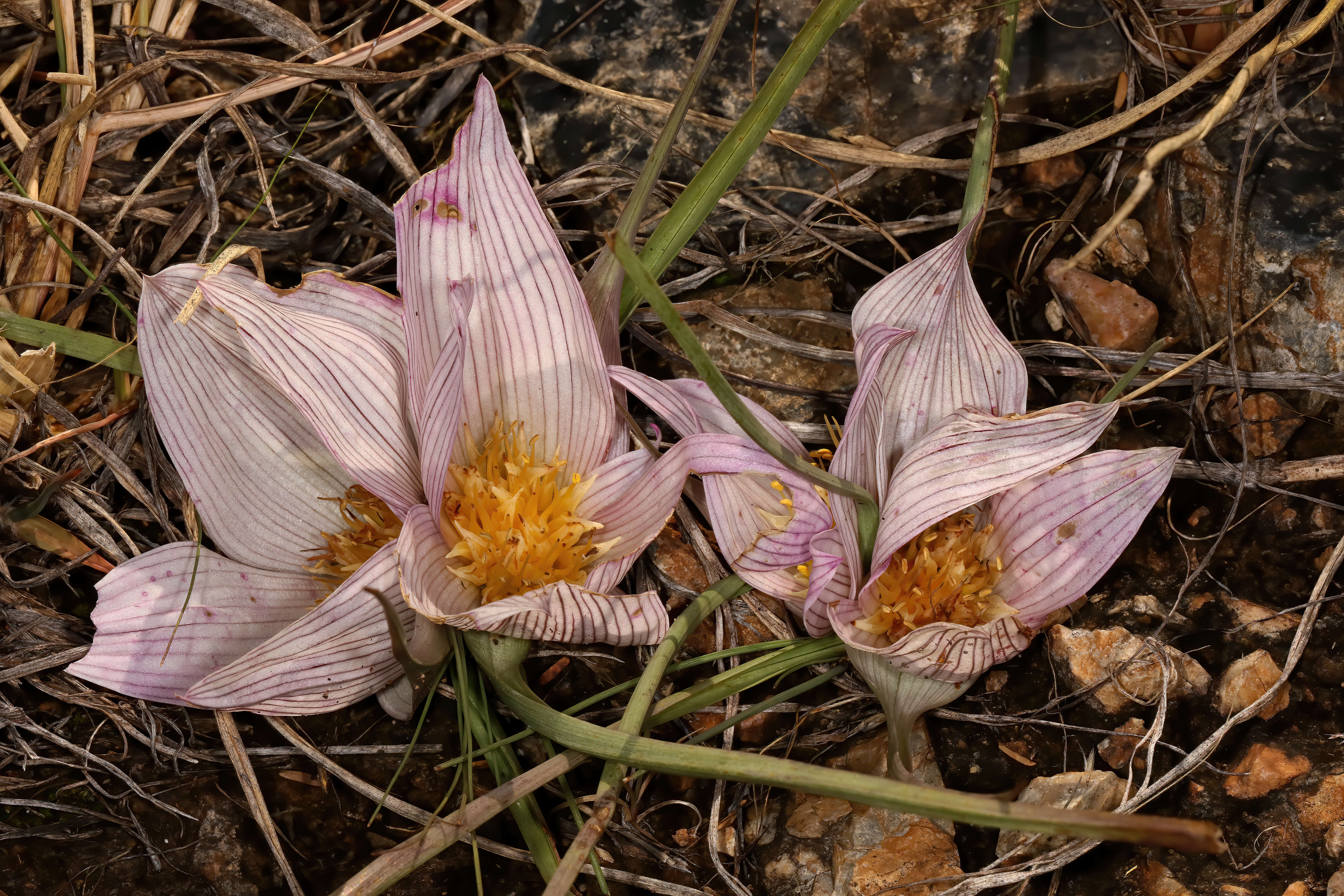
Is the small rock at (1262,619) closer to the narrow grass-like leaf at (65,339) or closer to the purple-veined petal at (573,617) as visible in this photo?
the purple-veined petal at (573,617)

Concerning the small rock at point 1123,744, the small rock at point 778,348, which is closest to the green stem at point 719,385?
the small rock at point 778,348

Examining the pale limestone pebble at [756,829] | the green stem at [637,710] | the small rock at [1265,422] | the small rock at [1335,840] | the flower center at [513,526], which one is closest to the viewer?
the green stem at [637,710]

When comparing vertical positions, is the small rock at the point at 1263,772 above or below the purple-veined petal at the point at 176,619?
below

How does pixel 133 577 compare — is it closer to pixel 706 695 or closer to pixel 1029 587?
pixel 706 695

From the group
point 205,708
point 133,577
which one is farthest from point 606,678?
point 133,577

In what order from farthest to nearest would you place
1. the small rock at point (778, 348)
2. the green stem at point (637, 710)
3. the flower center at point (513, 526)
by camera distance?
the small rock at point (778, 348)
the flower center at point (513, 526)
the green stem at point (637, 710)

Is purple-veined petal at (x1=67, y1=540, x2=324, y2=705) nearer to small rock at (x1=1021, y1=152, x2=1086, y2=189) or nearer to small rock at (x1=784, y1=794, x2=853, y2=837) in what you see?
small rock at (x1=784, y1=794, x2=853, y2=837)

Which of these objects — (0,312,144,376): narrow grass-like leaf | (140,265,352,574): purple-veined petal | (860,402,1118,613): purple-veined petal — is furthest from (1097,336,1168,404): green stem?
(0,312,144,376): narrow grass-like leaf
